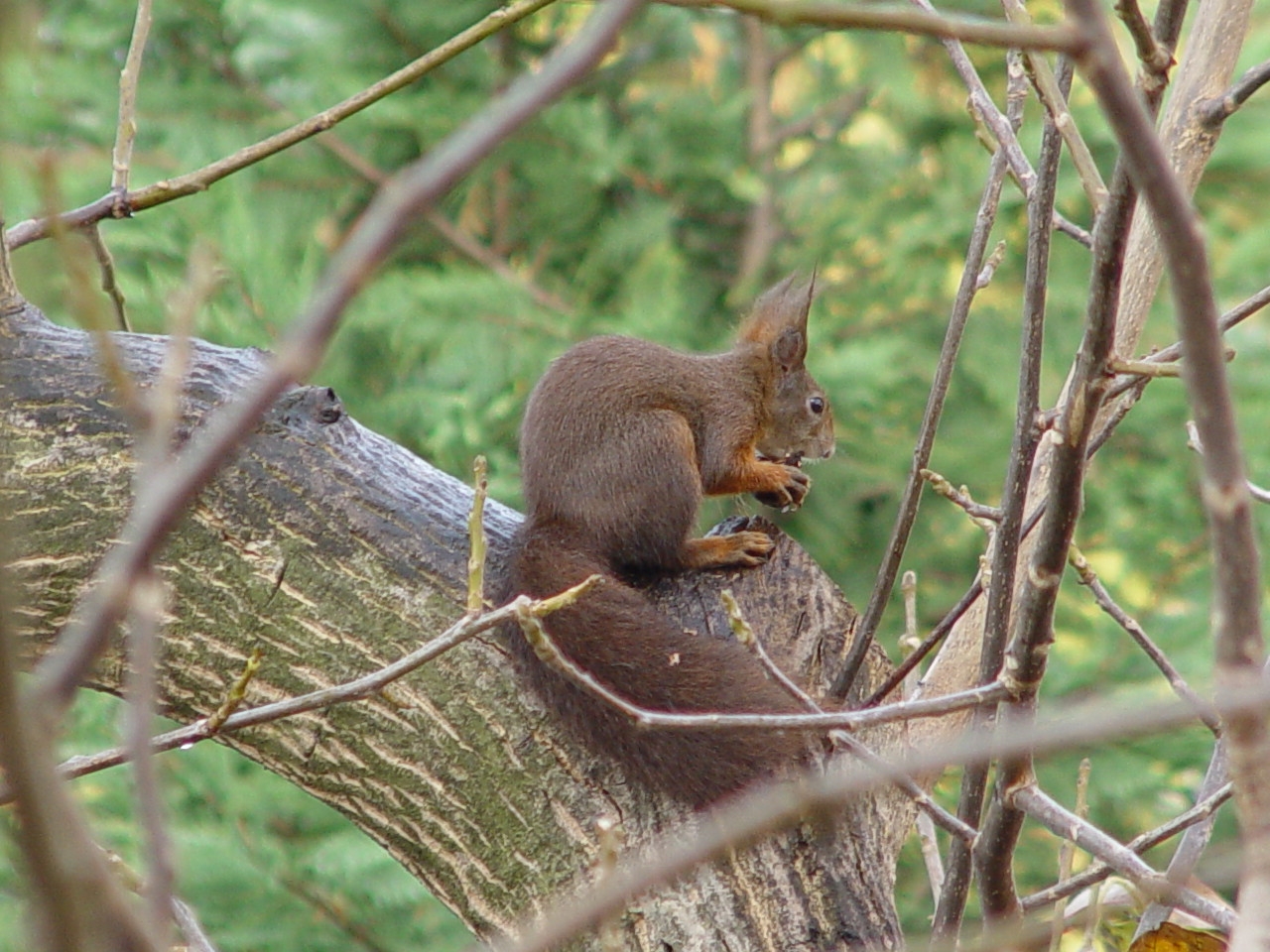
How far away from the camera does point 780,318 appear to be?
2.71 m

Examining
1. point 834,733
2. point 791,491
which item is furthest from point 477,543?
point 791,491

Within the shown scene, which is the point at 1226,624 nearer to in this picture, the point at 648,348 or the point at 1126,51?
the point at 648,348

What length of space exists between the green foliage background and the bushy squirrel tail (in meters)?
1.87

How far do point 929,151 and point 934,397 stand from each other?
3475 mm

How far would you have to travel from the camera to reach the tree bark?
150 centimetres

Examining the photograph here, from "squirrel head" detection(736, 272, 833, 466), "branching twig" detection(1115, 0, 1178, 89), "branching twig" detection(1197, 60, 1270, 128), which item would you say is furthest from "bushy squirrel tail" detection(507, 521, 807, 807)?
"squirrel head" detection(736, 272, 833, 466)

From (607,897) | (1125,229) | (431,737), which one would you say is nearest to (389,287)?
(431,737)

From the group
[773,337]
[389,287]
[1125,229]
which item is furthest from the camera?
[389,287]

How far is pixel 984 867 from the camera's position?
1126mm

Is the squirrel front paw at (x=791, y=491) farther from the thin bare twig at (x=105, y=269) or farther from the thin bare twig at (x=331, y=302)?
the thin bare twig at (x=331, y=302)

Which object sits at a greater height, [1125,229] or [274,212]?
[1125,229]

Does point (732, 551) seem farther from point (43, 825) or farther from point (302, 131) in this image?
point (43, 825)

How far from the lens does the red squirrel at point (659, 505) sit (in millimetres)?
1529

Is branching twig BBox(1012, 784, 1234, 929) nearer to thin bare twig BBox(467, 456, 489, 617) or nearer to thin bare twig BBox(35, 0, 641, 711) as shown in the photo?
thin bare twig BBox(467, 456, 489, 617)
